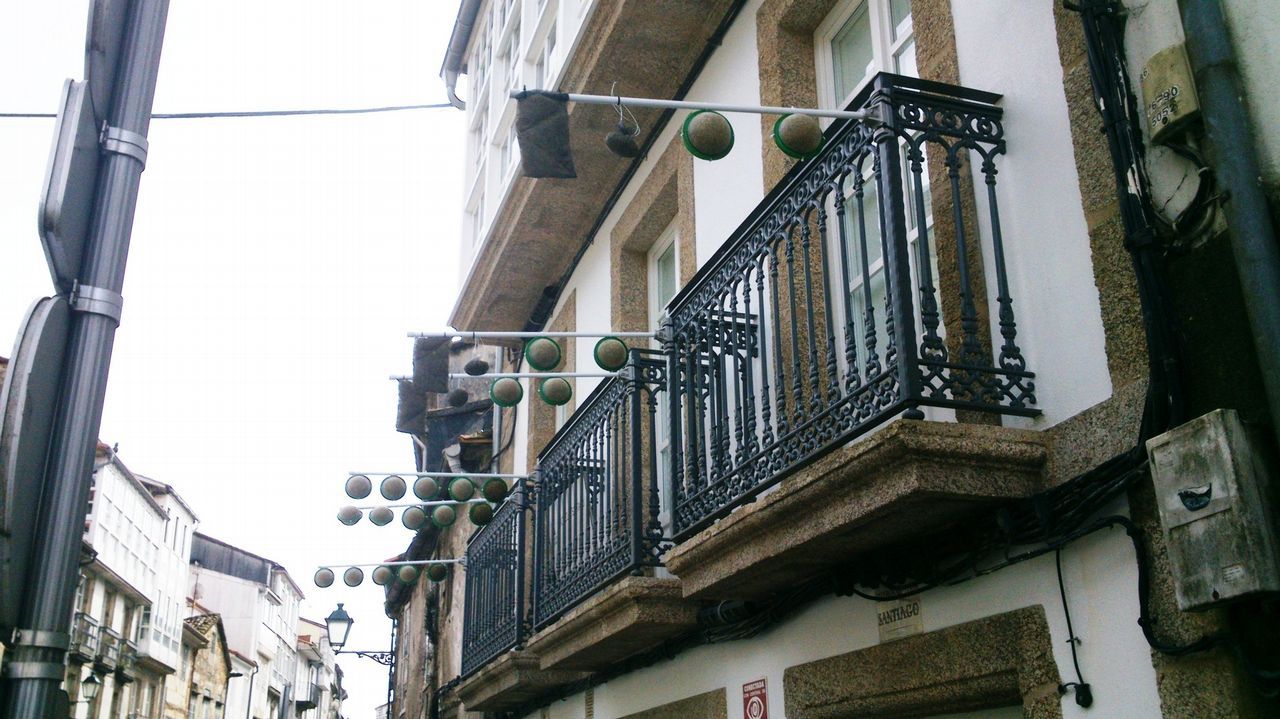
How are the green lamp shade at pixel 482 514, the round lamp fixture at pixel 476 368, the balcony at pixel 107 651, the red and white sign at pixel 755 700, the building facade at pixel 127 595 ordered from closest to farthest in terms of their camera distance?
the red and white sign at pixel 755 700
the round lamp fixture at pixel 476 368
the green lamp shade at pixel 482 514
the building facade at pixel 127 595
the balcony at pixel 107 651

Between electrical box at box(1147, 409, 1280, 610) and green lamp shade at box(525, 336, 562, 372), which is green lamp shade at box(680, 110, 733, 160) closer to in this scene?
electrical box at box(1147, 409, 1280, 610)

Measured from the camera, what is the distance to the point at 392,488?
11055 millimetres

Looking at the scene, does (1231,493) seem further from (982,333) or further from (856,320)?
(856,320)

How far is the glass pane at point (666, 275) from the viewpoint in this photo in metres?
9.50

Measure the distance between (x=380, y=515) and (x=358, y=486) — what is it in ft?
3.38

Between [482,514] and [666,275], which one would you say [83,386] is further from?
[482,514]

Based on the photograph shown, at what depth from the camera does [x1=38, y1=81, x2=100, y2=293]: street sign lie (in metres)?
2.39

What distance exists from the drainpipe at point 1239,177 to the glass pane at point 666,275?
18.8 feet

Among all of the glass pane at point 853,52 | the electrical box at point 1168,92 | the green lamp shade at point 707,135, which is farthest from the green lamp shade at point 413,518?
the electrical box at point 1168,92

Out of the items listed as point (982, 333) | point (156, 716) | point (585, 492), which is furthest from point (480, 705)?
point (156, 716)

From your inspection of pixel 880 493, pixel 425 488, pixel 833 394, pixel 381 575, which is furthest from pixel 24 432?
pixel 381 575

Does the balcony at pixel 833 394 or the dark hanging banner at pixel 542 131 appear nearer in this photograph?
the balcony at pixel 833 394

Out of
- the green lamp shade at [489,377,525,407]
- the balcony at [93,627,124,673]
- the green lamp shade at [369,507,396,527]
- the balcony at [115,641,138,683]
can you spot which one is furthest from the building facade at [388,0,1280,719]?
the balcony at [115,641,138,683]

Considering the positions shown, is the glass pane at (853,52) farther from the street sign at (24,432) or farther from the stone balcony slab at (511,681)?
Result: the street sign at (24,432)
